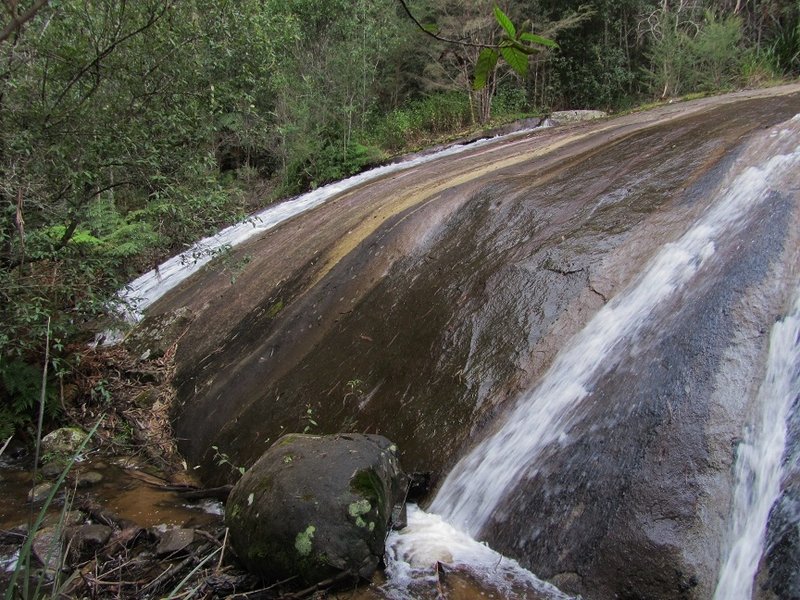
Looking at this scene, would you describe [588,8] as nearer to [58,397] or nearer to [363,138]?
[363,138]

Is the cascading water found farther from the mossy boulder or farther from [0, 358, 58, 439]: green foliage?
[0, 358, 58, 439]: green foliage

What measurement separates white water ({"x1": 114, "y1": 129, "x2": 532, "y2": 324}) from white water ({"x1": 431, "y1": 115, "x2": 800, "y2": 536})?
3838mm

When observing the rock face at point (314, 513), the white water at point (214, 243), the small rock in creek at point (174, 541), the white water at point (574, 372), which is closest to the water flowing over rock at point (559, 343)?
the white water at point (574, 372)

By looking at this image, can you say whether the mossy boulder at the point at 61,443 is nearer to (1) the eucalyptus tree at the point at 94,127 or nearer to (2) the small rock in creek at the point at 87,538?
(1) the eucalyptus tree at the point at 94,127

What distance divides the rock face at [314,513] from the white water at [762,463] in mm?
1618

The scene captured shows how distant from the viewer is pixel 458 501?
11.1ft

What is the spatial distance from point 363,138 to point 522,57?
14.1 m

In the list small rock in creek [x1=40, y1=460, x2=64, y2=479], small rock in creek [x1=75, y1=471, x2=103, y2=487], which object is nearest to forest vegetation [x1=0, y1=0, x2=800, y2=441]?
small rock in creek [x1=40, y1=460, x2=64, y2=479]

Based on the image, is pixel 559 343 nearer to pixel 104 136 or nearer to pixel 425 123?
pixel 104 136

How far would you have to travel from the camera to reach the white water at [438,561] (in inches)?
110

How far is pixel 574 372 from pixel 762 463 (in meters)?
1.12

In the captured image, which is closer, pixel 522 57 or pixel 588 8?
pixel 522 57

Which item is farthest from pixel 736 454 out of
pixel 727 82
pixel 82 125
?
pixel 727 82

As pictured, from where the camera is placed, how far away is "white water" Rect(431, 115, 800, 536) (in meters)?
3.31
